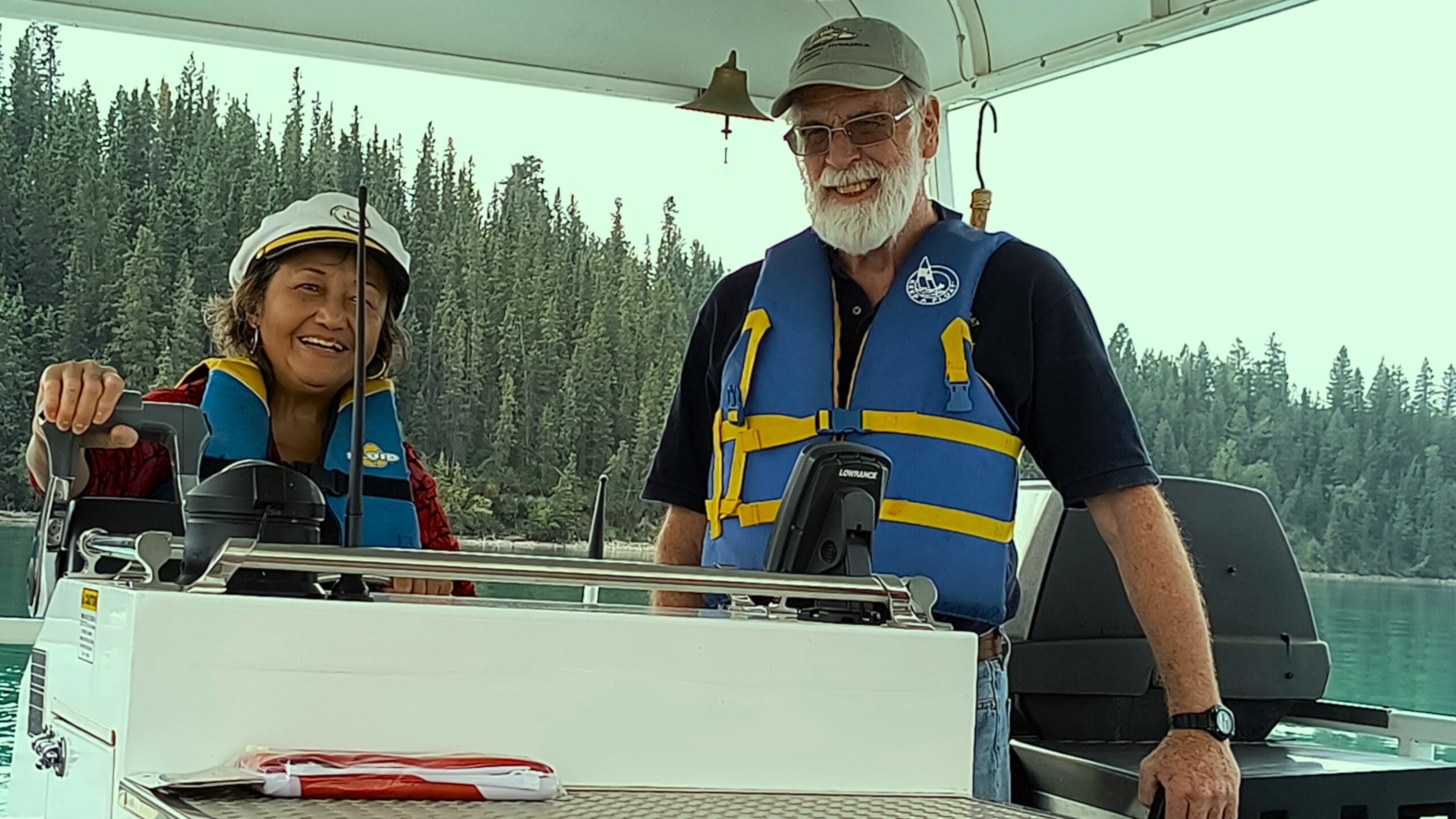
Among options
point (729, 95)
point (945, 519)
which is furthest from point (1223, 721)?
Result: point (729, 95)

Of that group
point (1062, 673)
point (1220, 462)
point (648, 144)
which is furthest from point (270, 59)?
point (1220, 462)

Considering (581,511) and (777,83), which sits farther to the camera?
(581,511)

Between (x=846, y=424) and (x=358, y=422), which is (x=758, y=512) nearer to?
(x=846, y=424)

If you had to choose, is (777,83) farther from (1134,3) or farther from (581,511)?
(581,511)

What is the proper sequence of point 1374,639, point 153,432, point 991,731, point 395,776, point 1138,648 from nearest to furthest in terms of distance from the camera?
point 395,776, point 153,432, point 991,731, point 1138,648, point 1374,639

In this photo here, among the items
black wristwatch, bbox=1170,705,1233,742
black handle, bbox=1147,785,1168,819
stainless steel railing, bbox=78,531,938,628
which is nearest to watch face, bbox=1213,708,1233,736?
black wristwatch, bbox=1170,705,1233,742

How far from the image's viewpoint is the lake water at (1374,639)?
9.68 ft

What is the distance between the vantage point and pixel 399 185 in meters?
3.97

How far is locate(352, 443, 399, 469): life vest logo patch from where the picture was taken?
7.30ft

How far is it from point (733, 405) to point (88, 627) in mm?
1275

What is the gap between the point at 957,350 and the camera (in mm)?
2191

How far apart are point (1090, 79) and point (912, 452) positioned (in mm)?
1543

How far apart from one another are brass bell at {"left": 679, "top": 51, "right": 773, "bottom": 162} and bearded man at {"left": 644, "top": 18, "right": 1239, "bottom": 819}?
3.30 feet

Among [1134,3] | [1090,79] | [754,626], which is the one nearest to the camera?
[754,626]
